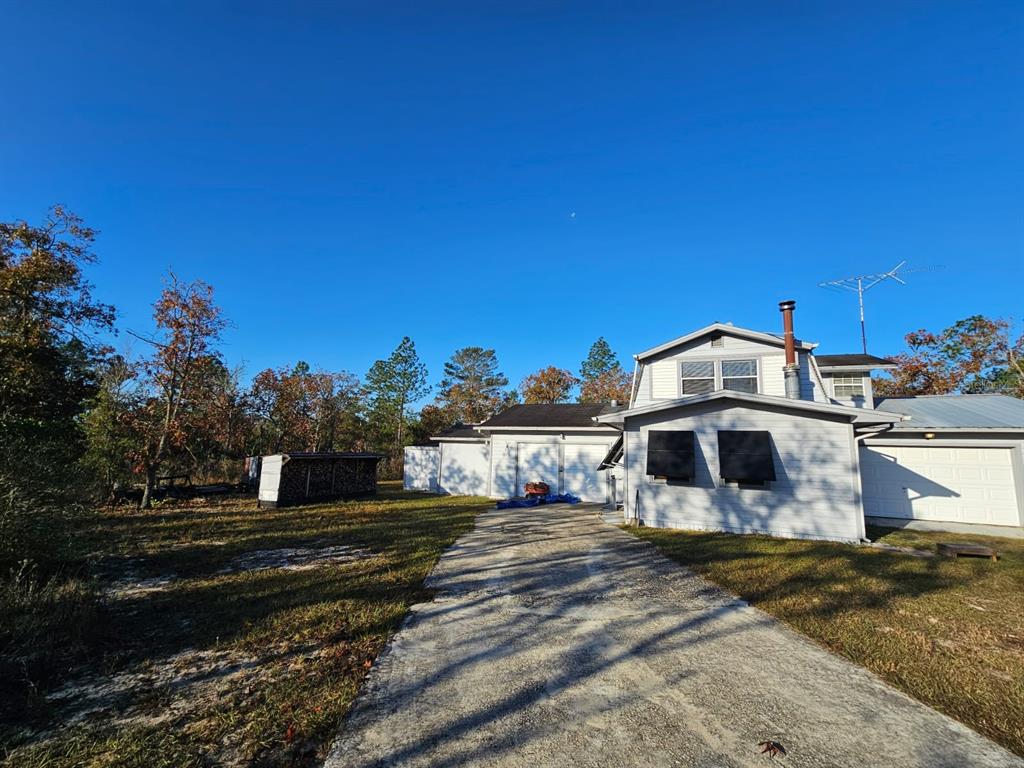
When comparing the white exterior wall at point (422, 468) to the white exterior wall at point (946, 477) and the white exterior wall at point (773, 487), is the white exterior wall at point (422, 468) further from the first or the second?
the white exterior wall at point (946, 477)

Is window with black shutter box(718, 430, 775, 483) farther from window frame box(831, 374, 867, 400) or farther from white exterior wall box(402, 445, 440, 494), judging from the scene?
white exterior wall box(402, 445, 440, 494)

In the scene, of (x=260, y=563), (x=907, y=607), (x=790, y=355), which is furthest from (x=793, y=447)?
(x=260, y=563)

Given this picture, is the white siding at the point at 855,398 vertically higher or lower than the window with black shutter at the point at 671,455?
higher

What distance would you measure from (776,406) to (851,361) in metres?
8.15

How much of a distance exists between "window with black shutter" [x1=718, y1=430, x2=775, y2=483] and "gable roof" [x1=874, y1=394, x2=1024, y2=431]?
148 inches

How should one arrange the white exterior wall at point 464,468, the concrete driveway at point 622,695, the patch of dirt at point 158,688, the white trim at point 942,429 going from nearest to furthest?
the concrete driveway at point 622,695, the patch of dirt at point 158,688, the white trim at point 942,429, the white exterior wall at point 464,468

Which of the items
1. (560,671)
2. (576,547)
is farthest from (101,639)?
(576,547)

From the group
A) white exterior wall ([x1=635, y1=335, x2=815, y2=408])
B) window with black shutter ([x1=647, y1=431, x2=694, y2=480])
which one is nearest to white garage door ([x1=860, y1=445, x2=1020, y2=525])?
white exterior wall ([x1=635, y1=335, x2=815, y2=408])

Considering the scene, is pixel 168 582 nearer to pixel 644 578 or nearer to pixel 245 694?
pixel 245 694

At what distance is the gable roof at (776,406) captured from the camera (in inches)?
358

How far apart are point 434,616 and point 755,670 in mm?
3285

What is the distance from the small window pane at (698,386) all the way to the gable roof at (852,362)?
15.0 feet

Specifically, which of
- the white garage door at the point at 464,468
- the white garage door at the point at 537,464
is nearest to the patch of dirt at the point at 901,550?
the white garage door at the point at 537,464

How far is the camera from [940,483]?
11273mm
